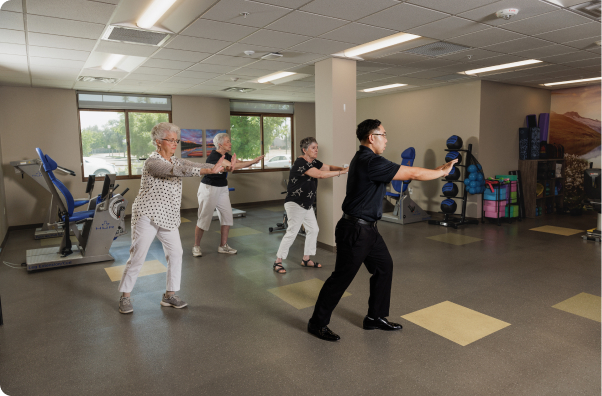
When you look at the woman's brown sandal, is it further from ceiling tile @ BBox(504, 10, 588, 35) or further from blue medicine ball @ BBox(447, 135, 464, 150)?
blue medicine ball @ BBox(447, 135, 464, 150)

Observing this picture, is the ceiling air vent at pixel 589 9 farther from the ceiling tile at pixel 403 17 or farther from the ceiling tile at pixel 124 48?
the ceiling tile at pixel 124 48

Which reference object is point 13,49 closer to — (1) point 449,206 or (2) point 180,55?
(2) point 180,55

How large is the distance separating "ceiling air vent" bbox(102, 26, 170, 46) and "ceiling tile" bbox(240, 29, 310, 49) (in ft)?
3.01

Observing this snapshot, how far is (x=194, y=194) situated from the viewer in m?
9.30

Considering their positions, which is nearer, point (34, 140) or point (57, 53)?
point (57, 53)

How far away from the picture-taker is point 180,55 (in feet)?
17.0

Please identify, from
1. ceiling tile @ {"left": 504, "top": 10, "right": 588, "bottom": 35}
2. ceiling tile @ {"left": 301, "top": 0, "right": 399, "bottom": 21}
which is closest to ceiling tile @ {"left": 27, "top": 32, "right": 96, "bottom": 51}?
ceiling tile @ {"left": 301, "top": 0, "right": 399, "bottom": 21}

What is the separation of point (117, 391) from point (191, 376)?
432 millimetres

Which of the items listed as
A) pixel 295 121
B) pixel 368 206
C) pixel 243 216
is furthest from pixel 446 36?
pixel 295 121

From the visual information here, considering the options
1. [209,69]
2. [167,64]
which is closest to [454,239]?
[209,69]

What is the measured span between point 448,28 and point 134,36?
337 centimetres

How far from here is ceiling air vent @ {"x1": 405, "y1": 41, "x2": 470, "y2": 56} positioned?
4914 mm

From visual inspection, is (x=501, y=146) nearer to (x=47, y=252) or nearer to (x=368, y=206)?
(x=368, y=206)

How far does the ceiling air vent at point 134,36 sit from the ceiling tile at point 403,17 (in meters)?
2.20
